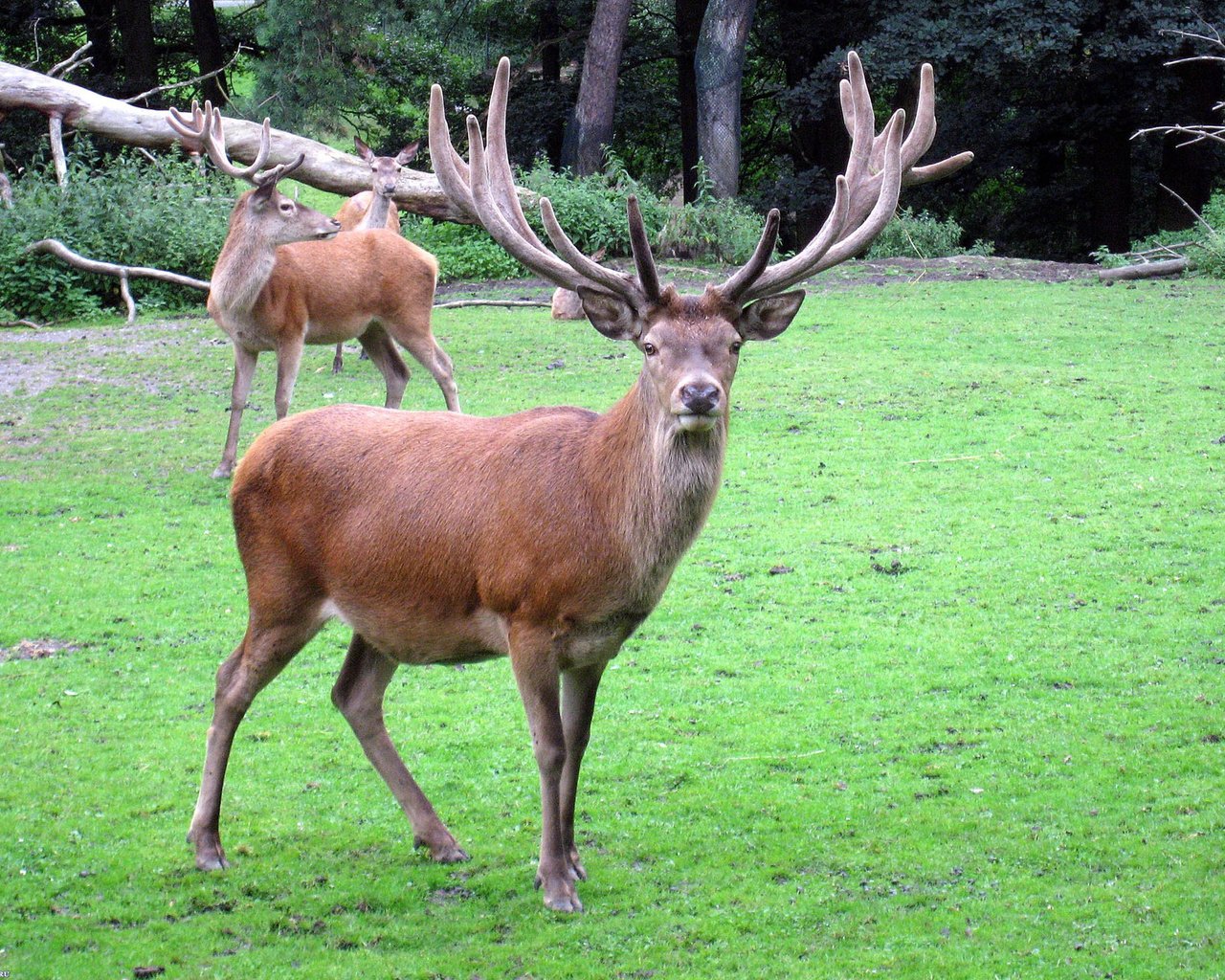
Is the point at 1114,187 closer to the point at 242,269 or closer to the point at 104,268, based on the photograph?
the point at 104,268

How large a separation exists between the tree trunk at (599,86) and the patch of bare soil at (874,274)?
12.6 feet

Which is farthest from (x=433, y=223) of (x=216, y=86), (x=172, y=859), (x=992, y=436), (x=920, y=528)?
(x=172, y=859)

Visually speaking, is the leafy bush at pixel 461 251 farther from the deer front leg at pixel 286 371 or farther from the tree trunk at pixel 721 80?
the deer front leg at pixel 286 371

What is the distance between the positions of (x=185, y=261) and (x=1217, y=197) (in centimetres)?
1540

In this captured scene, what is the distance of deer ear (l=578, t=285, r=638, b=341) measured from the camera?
464cm

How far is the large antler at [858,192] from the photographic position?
484 centimetres

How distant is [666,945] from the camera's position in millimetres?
4273

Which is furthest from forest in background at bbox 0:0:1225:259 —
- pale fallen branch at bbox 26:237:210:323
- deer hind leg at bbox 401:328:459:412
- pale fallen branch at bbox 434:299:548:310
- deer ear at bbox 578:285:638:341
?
deer ear at bbox 578:285:638:341

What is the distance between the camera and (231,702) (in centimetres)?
484

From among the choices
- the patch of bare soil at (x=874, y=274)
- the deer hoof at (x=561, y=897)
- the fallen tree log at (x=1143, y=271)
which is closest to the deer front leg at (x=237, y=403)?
the deer hoof at (x=561, y=897)

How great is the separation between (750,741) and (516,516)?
1.80m

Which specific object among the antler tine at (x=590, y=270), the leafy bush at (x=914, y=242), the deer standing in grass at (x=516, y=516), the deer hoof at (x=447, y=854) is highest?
the antler tine at (x=590, y=270)

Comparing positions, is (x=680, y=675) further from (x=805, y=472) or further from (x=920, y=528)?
(x=805, y=472)

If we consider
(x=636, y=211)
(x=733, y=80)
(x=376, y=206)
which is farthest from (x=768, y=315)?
(x=733, y=80)
